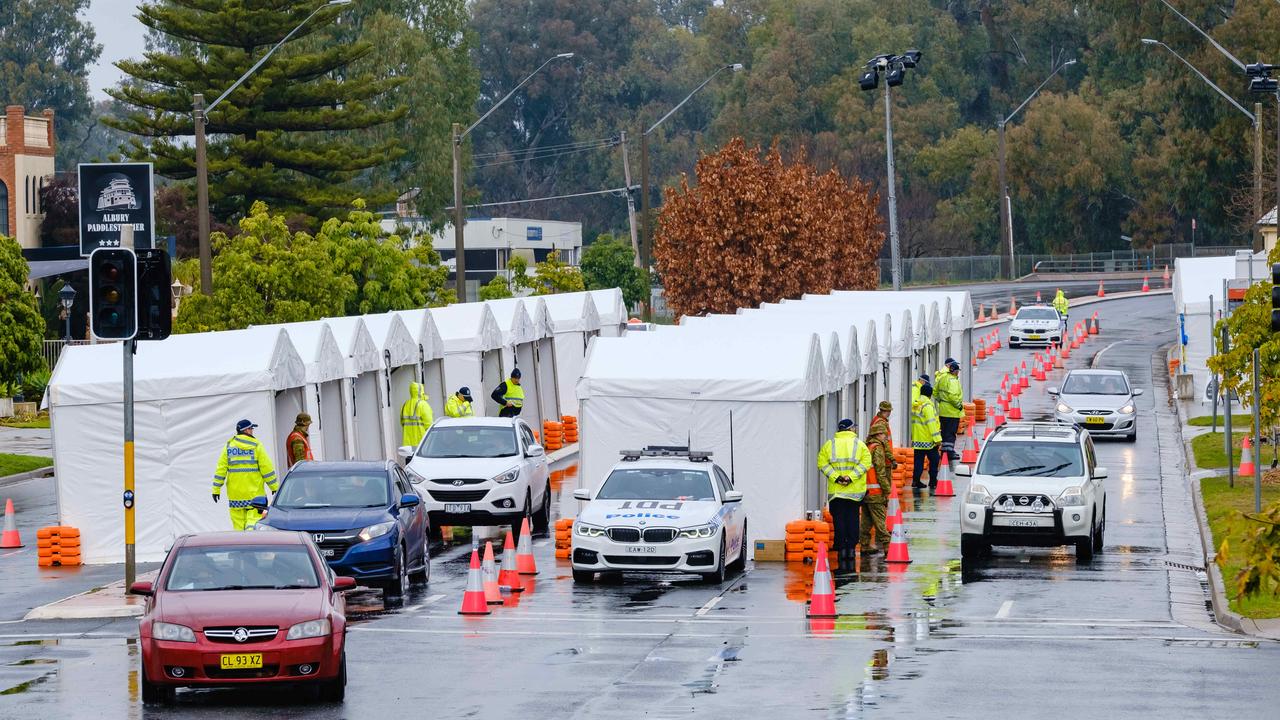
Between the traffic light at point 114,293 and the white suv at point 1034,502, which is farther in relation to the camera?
the white suv at point 1034,502

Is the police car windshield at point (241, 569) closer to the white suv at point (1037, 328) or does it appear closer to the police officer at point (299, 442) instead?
the police officer at point (299, 442)

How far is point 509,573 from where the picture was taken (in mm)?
23422

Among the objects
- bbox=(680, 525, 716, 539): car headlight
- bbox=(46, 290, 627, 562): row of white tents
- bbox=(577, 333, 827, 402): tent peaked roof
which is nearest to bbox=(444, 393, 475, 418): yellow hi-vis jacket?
bbox=(46, 290, 627, 562): row of white tents

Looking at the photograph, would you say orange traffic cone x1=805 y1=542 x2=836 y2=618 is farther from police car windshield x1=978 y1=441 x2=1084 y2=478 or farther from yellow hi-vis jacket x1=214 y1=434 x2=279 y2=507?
yellow hi-vis jacket x1=214 y1=434 x2=279 y2=507

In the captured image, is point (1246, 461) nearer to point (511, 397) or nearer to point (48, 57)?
point (511, 397)

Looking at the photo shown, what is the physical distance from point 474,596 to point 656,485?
3581 mm

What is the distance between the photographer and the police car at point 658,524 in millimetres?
23203

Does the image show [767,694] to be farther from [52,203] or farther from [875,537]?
[52,203]

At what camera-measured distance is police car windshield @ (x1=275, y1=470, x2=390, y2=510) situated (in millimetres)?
23000

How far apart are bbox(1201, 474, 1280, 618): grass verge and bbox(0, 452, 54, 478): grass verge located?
23604mm

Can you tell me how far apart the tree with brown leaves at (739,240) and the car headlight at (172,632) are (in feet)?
148

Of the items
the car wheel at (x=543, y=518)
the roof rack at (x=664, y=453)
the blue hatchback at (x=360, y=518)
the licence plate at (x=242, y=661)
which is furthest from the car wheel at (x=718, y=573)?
the licence plate at (x=242, y=661)

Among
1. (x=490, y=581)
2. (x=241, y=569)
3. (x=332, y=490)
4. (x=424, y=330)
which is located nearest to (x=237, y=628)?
(x=241, y=569)

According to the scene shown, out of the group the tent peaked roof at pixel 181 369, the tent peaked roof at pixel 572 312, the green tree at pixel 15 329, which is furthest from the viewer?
the tent peaked roof at pixel 572 312
